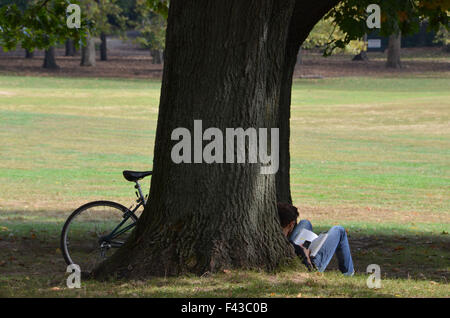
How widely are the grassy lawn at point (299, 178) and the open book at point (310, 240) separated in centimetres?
39

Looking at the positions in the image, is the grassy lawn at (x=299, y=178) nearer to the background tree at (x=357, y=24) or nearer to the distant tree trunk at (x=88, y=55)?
the background tree at (x=357, y=24)

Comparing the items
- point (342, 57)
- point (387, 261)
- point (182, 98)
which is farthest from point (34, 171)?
point (342, 57)

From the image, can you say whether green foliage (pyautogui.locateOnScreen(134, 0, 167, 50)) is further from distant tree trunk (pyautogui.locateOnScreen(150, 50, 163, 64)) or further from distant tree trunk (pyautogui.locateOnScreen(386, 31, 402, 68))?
distant tree trunk (pyautogui.locateOnScreen(386, 31, 402, 68))

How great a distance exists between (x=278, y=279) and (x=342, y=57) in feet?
244

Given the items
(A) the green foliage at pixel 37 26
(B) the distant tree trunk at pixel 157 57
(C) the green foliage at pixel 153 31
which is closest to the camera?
(A) the green foliage at pixel 37 26

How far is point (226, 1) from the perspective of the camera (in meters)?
7.00

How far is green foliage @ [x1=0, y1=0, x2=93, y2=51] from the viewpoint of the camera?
40.7 ft

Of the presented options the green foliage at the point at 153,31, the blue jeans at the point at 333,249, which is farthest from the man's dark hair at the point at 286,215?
the green foliage at the point at 153,31

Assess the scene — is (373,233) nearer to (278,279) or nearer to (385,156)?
(278,279)

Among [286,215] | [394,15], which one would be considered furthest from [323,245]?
[394,15]

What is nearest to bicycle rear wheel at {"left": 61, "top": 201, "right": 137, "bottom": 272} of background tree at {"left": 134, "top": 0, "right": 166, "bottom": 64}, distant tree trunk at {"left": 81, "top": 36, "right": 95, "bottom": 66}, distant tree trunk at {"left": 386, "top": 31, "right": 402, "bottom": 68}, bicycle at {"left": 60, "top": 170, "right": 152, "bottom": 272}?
bicycle at {"left": 60, "top": 170, "right": 152, "bottom": 272}

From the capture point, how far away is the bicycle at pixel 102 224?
8453 millimetres

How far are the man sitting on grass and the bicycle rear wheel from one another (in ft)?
5.46

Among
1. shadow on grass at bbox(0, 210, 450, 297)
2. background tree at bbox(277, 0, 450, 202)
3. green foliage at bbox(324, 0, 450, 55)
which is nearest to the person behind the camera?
shadow on grass at bbox(0, 210, 450, 297)
